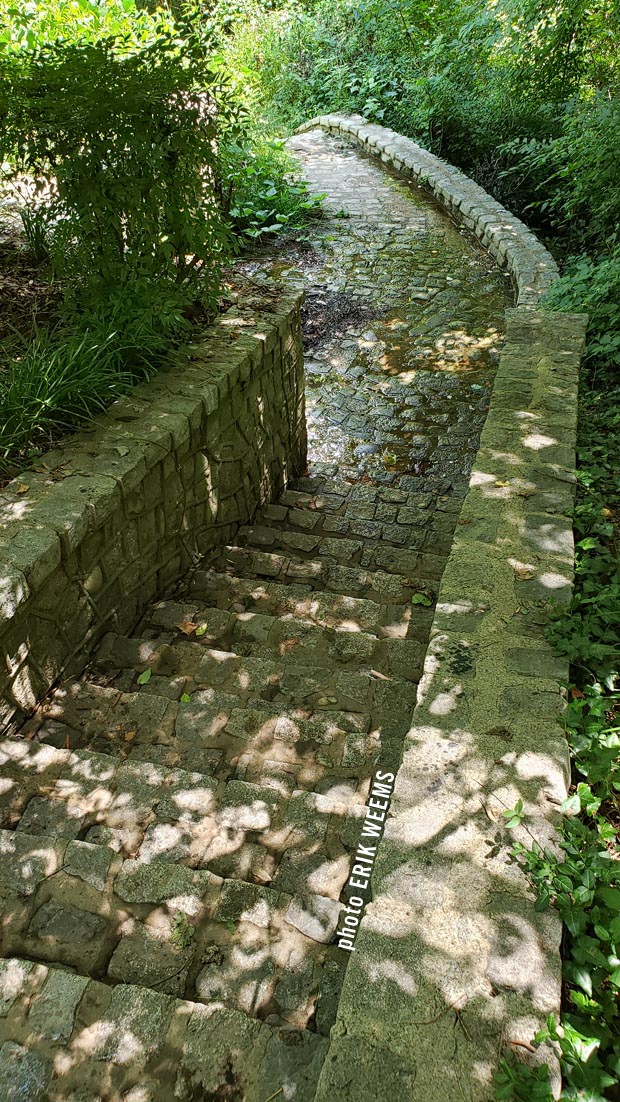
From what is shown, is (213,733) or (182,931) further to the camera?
(213,733)

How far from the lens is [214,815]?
7.18 feet

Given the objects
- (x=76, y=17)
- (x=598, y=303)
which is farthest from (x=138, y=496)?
(x=76, y=17)

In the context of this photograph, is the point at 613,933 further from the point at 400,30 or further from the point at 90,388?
the point at 400,30

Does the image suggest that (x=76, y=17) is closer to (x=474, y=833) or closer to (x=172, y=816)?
(x=172, y=816)

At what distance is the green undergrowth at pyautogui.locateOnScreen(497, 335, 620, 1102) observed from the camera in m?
1.39

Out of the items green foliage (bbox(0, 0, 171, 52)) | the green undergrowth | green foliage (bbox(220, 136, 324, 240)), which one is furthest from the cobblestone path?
green foliage (bbox(220, 136, 324, 240))

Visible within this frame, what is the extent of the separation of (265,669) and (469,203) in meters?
8.56

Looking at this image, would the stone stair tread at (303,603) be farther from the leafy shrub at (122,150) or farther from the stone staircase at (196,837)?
the leafy shrub at (122,150)

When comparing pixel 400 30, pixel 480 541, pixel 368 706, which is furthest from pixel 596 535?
pixel 400 30

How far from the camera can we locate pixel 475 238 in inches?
368

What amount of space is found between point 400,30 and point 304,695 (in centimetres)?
1376

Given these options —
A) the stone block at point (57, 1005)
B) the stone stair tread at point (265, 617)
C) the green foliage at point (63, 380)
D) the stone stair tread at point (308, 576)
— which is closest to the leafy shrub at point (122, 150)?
the green foliage at point (63, 380)

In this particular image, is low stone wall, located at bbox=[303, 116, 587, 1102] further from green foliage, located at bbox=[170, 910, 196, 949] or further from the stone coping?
the stone coping

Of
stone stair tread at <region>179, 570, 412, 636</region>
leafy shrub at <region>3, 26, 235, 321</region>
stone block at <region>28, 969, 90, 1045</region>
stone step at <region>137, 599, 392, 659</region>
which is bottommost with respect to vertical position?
stone stair tread at <region>179, 570, 412, 636</region>
